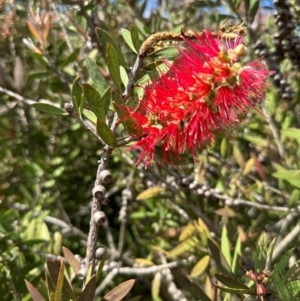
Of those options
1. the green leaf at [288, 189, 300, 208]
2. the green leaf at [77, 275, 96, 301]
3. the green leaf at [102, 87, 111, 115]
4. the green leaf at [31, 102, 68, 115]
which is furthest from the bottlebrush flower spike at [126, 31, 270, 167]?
the green leaf at [288, 189, 300, 208]

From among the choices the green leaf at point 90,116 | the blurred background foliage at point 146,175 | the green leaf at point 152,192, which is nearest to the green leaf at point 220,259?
the blurred background foliage at point 146,175

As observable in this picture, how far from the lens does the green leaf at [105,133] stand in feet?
2.54

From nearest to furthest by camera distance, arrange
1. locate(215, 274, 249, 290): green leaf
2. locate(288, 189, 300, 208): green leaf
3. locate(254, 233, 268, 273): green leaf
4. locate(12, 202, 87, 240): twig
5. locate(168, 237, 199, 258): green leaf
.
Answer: locate(215, 274, 249, 290): green leaf < locate(254, 233, 268, 273): green leaf < locate(288, 189, 300, 208): green leaf < locate(168, 237, 199, 258): green leaf < locate(12, 202, 87, 240): twig

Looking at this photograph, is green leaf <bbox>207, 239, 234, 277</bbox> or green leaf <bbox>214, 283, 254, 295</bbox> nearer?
green leaf <bbox>214, 283, 254, 295</bbox>

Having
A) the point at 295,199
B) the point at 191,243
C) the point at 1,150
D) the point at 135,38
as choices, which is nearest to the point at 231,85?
the point at 135,38

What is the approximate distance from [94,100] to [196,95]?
177 mm

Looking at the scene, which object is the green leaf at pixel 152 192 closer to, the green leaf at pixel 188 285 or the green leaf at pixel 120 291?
the green leaf at pixel 188 285

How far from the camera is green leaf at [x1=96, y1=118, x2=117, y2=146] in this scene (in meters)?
0.77

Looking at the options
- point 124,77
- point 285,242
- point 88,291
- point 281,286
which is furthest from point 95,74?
point 285,242

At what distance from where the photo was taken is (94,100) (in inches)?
31.7

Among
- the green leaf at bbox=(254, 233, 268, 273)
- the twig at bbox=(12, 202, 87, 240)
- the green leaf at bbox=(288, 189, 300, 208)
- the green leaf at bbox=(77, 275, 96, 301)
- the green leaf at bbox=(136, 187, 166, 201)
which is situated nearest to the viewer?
the green leaf at bbox=(77, 275, 96, 301)

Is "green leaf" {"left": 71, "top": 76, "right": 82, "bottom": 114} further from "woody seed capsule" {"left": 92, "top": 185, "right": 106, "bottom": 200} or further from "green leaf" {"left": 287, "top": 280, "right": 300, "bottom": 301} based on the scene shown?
"green leaf" {"left": 287, "top": 280, "right": 300, "bottom": 301}

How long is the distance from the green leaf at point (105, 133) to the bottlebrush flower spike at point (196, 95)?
0.21 feet

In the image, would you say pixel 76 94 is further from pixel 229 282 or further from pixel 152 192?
pixel 152 192
